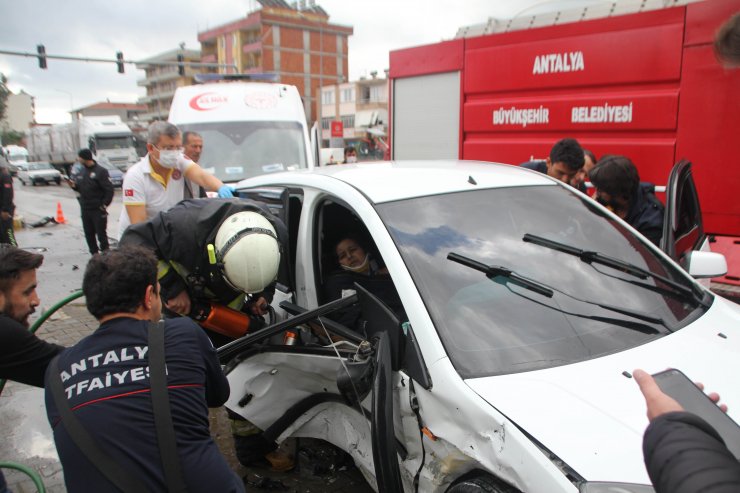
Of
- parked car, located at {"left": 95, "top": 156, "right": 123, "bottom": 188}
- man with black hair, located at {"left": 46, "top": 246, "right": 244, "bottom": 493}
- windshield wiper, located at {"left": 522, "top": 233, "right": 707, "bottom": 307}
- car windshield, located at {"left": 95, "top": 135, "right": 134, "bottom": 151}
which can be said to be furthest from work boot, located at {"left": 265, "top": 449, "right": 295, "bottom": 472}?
car windshield, located at {"left": 95, "top": 135, "right": 134, "bottom": 151}

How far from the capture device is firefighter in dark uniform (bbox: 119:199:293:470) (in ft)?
8.49

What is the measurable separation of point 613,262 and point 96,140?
32827mm

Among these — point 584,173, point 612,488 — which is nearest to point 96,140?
point 584,173

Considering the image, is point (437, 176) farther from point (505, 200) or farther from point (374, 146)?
point (374, 146)

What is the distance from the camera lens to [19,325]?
2191mm

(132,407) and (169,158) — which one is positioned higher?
(169,158)

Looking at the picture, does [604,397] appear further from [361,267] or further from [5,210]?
[5,210]

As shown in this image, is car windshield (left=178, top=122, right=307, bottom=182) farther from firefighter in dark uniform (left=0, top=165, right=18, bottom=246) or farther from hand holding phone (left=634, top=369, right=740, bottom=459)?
hand holding phone (left=634, top=369, right=740, bottom=459)

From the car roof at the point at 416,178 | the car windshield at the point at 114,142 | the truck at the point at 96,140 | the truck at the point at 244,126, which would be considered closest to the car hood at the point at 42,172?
the truck at the point at 96,140

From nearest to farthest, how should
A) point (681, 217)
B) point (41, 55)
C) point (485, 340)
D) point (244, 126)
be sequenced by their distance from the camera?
1. point (485, 340)
2. point (681, 217)
3. point (244, 126)
4. point (41, 55)

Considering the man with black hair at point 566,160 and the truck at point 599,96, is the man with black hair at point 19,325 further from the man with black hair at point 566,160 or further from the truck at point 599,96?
the truck at point 599,96

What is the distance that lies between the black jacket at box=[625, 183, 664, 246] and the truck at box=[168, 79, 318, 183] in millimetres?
5255

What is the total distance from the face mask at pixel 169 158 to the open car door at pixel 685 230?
341cm

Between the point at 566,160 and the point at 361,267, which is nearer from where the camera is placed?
the point at 361,267
